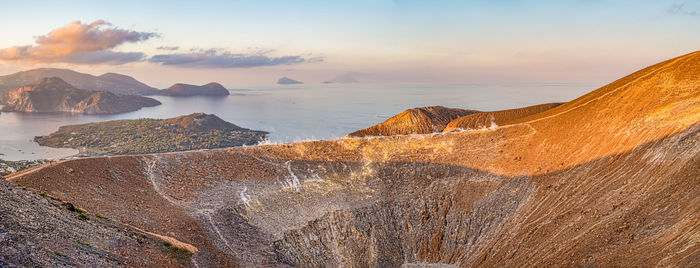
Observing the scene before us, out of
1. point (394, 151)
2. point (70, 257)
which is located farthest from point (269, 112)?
point (70, 257)

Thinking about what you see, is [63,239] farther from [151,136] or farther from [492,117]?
[151,136]

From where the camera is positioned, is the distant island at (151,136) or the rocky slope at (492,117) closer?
the rocky slope at (492,117)

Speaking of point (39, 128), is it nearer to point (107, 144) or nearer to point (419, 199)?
point (107, 144)

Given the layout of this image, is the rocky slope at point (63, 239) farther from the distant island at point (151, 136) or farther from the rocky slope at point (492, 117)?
the distant island at point (151, 136)

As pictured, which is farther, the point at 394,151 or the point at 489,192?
the point at 394,151

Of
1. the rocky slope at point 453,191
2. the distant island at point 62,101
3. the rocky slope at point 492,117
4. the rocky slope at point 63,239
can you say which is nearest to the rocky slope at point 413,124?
the rocky slope at point 492,117
